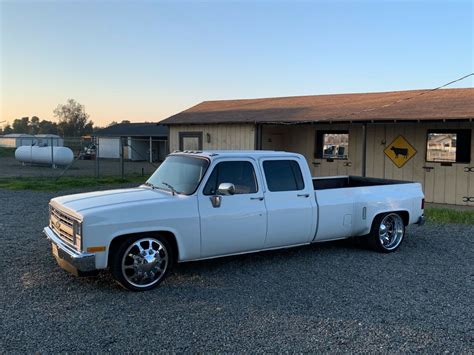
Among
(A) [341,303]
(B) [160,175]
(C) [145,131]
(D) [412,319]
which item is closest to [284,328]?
(A) [341,303]

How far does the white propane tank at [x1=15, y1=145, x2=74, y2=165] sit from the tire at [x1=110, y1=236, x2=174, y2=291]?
26930 mm

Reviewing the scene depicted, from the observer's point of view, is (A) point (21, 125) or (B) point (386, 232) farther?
(A) point (21, 125)

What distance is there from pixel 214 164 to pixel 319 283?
210 centimetres

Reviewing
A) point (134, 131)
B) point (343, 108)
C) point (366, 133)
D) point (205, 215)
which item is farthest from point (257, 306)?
point (134, 131)

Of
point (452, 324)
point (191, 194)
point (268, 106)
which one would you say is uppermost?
point (268, 106)

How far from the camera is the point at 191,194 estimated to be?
6156 millimetres

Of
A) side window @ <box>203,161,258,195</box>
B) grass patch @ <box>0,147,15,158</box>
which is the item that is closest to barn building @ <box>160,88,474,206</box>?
side window @ <box>203,161,258,195</box>

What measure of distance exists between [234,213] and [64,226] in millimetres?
2182

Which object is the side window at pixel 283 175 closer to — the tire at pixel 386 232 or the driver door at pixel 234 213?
the driver door at pixel 234 213

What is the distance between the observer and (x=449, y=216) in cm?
1169

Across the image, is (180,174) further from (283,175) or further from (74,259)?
(74,259)

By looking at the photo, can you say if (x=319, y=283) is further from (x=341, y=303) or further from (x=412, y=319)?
(x=412, y=319)

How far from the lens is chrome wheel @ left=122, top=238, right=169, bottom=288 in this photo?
5.68m

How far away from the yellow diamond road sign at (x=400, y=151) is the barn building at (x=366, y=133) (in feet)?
0.10
